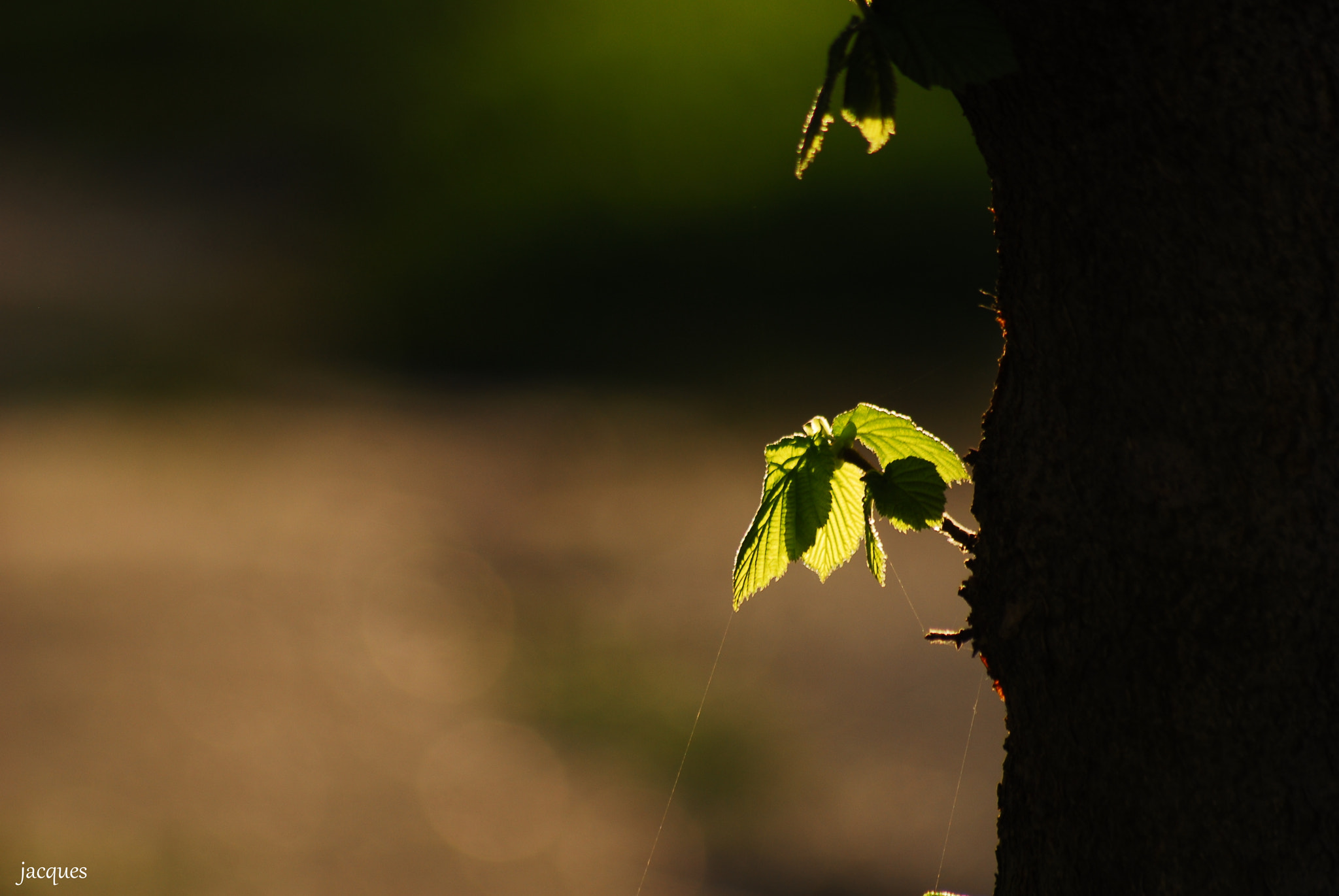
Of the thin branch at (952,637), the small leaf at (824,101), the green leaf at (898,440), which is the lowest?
the thin branch at (952,637)

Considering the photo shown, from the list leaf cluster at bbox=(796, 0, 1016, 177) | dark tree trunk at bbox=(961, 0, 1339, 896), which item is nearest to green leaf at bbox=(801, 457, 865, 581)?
dark tree trunk at bbox=(961, 0, 1339, 896)

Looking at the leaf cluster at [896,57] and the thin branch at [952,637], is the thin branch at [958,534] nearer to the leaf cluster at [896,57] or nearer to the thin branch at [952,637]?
the thin branch at [952,637]

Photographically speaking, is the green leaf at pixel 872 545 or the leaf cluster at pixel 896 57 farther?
the green leaf at pixel 872 545

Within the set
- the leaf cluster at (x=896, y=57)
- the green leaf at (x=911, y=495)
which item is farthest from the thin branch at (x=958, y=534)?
the leaf cluster at (x=896, y=57)

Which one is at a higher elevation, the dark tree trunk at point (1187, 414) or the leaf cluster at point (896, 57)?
the leaf cluster at point (896, 57)

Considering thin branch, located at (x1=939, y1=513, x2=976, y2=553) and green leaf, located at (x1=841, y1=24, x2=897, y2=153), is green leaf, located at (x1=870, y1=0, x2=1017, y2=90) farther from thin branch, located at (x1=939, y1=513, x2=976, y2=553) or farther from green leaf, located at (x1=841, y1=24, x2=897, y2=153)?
thin branch, located at (x1=939, y1=513, x2=976, y2=553)

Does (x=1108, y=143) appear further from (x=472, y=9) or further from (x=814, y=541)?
(x=472, y=9)

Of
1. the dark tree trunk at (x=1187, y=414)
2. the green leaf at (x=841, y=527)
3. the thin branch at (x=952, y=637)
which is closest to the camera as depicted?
the dark tree trunk at (x=1187, y=414)
